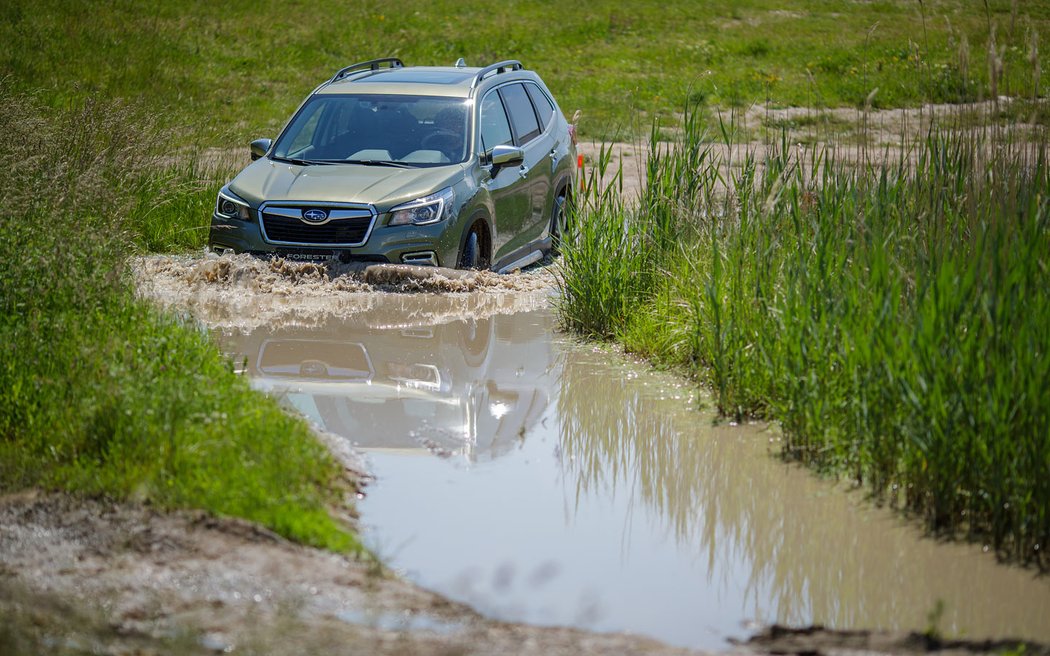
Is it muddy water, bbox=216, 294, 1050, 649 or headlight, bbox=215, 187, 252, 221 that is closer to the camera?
muddy water, bbox=216, 294, 1050, 649

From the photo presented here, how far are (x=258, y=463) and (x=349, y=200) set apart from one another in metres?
4.59

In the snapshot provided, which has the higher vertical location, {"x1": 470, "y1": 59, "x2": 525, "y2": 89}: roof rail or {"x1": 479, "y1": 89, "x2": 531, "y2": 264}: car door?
{"x1": 470, "y1": 59, "x2": 525, "y2": 89}: roof rail

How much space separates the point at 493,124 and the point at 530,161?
22.6 inches

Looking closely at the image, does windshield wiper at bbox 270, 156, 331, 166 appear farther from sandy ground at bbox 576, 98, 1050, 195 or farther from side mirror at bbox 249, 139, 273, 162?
sandy ground at bbox 576, 98, 1050, 195

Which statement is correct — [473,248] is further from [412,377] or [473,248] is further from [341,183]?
[412,377]

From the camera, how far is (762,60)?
30547 millimetres

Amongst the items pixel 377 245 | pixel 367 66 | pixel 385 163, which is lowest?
pixel 377 245

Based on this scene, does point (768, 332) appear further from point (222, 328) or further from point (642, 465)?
point (222, 328)

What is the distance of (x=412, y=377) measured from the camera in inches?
336

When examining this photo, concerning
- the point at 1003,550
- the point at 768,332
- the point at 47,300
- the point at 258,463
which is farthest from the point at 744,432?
the point at 47,300

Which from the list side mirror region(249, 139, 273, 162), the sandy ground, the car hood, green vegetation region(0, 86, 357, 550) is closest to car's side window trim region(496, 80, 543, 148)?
the sandy ground

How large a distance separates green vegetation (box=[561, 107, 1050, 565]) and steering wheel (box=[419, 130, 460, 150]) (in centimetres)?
154

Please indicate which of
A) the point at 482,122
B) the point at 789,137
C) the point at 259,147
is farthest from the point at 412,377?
the point at 789,137

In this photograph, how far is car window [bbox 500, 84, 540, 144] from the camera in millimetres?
12141
